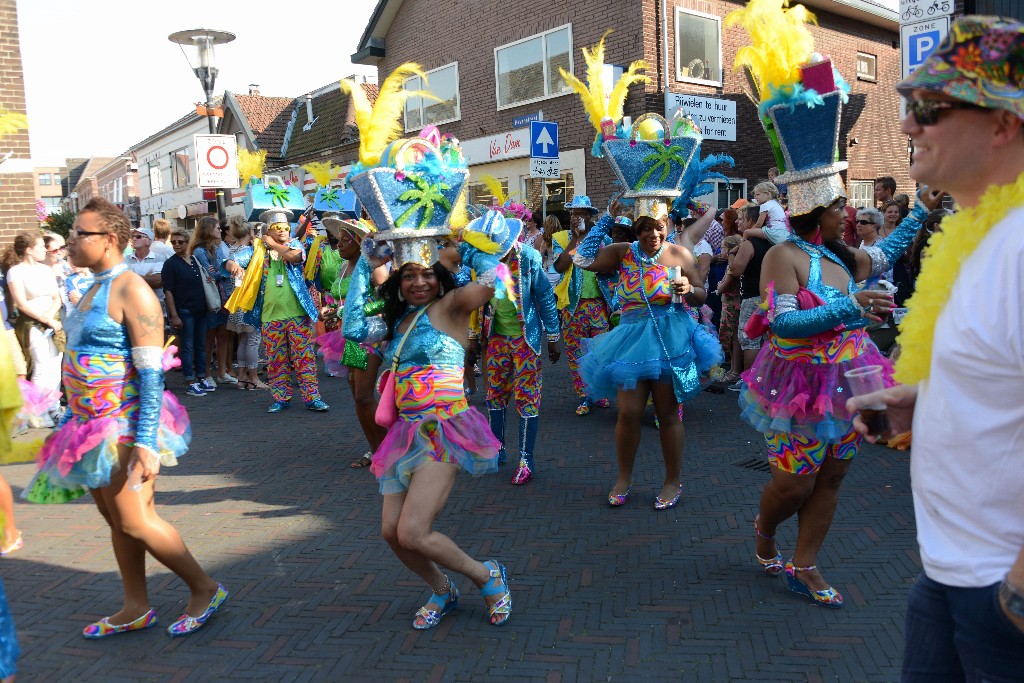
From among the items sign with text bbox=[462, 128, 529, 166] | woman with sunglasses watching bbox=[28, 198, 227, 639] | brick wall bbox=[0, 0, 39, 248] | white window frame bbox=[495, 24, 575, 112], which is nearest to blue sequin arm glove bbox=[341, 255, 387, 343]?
woman with sunglasses watching bbox=[28, 198, 227, 639]

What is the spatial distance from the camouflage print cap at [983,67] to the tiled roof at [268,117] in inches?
1167

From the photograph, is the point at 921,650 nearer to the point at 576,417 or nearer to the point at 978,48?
the point at 978,48

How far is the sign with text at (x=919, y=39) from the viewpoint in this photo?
740cm

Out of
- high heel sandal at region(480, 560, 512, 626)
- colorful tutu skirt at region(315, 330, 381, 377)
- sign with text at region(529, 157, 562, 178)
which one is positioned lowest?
high heel sandal at region(480, 560, 512, 626)

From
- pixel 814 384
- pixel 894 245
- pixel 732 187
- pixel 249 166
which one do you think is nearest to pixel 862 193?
pixel 732 187

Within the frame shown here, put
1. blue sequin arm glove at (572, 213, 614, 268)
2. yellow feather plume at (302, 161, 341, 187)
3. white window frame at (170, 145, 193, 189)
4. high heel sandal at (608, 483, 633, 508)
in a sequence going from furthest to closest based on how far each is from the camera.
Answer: white window frame at (170, 145, 193, 189) → yellow feather plume at (302, 161, 341, 187) → blue sequin arm glove at (572, 213, 614, 268) → high heel sandal at (608, 483, 633, 508)

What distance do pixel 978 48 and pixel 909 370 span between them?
72 centimetres

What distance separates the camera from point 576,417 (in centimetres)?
802

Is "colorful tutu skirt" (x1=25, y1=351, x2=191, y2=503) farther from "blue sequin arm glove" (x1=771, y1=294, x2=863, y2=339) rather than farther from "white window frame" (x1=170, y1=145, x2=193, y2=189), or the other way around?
"white window frame" (x1=170, y1=145, x2=193, y2=189)

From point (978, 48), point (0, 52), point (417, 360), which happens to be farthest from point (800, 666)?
point (0, 52)

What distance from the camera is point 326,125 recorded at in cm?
2633

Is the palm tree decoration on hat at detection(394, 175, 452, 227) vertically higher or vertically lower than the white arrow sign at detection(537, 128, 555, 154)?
lower

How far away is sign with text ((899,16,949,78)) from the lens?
740 cm

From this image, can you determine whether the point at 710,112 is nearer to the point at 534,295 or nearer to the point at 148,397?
the point at 534,295
